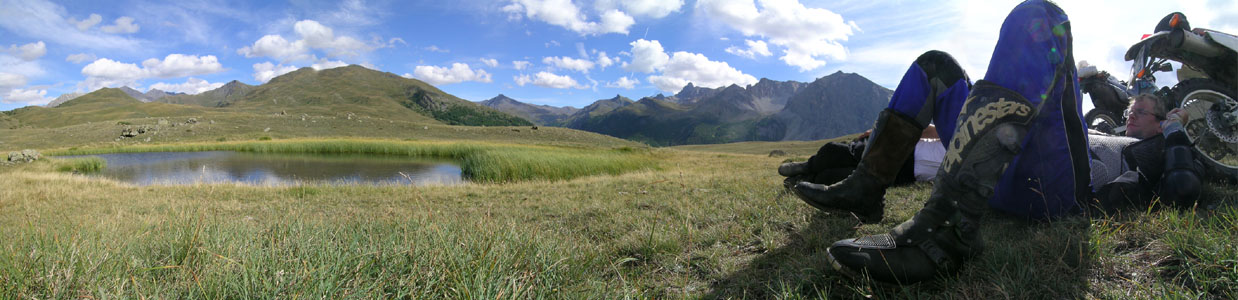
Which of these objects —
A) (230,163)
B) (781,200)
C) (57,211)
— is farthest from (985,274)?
(230,163)

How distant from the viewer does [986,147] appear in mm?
1643

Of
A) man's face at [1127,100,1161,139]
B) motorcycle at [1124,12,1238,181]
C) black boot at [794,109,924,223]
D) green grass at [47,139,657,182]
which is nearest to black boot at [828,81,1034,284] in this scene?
black boot at [794,109,924,223]

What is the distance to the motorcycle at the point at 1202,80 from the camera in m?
3.75

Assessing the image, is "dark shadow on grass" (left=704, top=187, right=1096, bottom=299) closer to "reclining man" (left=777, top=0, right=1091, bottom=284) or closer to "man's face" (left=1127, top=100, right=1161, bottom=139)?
"reclining man" (left=777, top=0, right=1091, bottom=284)

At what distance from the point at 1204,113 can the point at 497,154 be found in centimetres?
1737

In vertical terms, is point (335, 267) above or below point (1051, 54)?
below

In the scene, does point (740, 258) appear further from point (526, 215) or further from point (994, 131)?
point (526, 215)

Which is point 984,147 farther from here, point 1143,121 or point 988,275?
point 1143,121

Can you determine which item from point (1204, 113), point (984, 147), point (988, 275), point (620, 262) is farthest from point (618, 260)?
point (1204, 113)

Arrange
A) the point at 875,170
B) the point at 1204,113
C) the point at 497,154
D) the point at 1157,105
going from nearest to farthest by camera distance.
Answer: the point at 875,170
the point at 1157,105
the point at 1204,113
the point at 497,154

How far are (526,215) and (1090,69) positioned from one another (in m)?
7.06

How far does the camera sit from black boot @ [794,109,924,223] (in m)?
2.22

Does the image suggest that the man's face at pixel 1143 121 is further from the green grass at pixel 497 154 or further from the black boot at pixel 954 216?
the green grass at pixel 497 154

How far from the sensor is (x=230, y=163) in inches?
757
